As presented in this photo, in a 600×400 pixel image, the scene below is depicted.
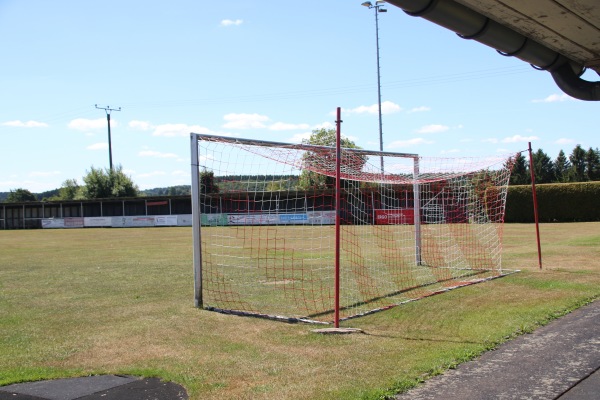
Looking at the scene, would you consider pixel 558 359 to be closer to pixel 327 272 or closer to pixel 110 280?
pixel 327 272

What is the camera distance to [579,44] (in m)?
4.37

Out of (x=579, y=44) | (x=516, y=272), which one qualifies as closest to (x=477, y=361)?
(x=579, y=44)

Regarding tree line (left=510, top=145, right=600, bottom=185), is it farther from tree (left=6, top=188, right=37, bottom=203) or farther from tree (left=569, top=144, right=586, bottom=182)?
tree (left=6, top=188, right=37, bottom=203)

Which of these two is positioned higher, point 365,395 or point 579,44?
point 579,44

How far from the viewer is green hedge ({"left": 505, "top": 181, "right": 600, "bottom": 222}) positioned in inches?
1426

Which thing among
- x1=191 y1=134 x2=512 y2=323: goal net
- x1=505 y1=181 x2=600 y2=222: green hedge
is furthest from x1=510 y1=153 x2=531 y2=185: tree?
x1=191 y1=134 x2=512 y2=323: goal net

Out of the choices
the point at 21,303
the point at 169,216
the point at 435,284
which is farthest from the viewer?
the point at 169,216

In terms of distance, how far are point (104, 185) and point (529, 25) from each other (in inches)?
2958

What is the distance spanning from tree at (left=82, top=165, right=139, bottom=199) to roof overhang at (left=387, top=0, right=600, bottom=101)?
73.7 meters

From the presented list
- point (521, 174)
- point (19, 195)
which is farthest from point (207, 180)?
point (19, 195)

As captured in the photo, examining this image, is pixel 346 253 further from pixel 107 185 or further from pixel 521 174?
pixel 107 185

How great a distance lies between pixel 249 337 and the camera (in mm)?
7043

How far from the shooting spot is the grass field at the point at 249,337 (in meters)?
5.27

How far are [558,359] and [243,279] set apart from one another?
8121mm
